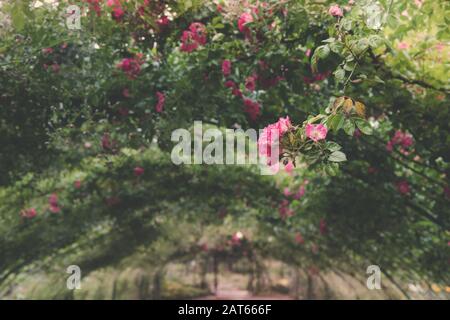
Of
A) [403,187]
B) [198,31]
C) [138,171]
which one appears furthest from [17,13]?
[138,171]

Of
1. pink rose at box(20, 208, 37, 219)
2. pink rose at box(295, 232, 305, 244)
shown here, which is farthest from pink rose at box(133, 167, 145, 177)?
pink rose at box(295, 232, 305, 244)

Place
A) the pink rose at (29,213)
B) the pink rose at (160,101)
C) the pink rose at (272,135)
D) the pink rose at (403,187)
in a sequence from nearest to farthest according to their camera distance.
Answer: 1. the pink rose at (272,135)
2. the pink rose at (160,101)
3. the pink rose at (403,187)
4. the pink rose at (29,213)

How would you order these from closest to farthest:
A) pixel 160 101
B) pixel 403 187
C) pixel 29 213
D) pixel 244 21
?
1. pixel 244 21
2. pixel 160 101
3. pixel 403 187
4. pixel 29 213

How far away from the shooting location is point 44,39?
3115 millimetres

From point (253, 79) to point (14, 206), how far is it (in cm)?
436

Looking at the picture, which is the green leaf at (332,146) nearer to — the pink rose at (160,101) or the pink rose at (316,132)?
the pink rose at (316,132)

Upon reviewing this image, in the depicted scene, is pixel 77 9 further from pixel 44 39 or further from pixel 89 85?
pixel 89 85

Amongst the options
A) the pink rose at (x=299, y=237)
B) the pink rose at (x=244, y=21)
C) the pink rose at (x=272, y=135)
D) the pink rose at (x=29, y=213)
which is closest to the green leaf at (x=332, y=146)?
the pink rose at (x=272, y=135)

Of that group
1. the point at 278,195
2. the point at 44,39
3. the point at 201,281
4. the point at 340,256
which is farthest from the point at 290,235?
the point at 201,281

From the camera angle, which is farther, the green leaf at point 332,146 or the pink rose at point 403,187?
the pink rose at point 403,187

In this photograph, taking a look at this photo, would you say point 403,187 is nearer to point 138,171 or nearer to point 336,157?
point 336,157

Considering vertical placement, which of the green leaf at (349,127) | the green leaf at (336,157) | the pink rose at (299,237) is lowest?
the green leaf at (336,157)

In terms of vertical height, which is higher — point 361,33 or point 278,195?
point 278,195

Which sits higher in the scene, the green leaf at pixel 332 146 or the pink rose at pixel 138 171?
the pink rose at pixel 138 171
